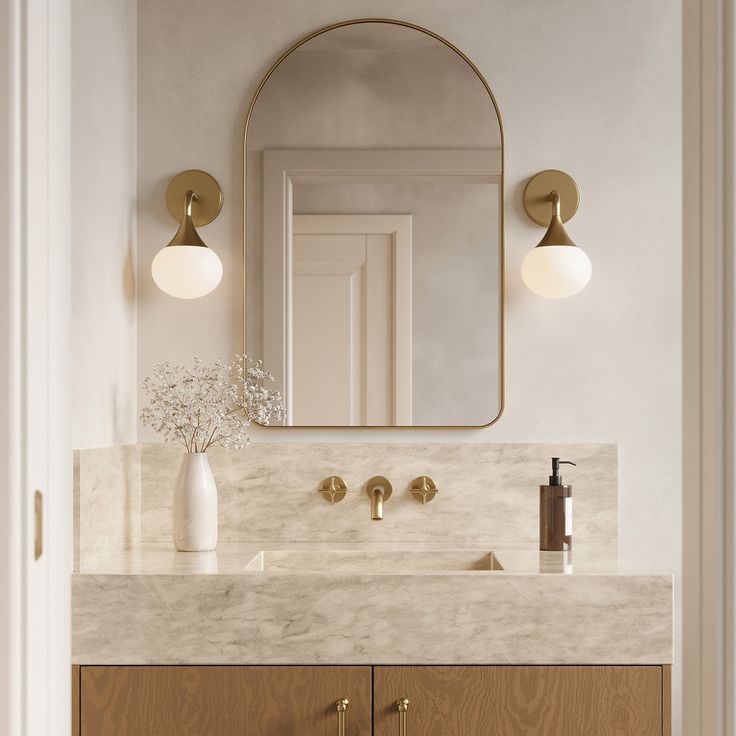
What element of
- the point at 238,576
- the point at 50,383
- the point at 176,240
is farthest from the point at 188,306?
the point at 50,383

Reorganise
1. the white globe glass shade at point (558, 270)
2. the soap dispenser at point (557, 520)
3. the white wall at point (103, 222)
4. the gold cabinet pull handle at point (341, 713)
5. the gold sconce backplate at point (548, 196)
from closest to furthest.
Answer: the gold cabinet pull handle at point (341, 713)
the white wall at point (103, 222)
the soap dispenser at point (557, 520)
the white globe glass shade at point (558, 270)
the gold sconce backplate at point (548, 196)

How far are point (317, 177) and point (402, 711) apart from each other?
1.13 meters

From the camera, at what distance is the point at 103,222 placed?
5.57 feet

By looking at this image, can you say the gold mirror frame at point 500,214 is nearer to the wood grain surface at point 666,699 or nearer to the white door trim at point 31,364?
the wood grain surface at point 666,699

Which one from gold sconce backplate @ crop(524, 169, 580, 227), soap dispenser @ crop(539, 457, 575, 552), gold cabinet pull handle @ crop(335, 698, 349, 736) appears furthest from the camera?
gold sconce backplate @ crop(524, 169, 580, 227)

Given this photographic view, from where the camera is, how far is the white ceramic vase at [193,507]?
5.59ft

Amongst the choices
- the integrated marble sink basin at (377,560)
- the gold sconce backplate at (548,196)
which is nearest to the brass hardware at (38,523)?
the integrated marble sink basin at (377,560)

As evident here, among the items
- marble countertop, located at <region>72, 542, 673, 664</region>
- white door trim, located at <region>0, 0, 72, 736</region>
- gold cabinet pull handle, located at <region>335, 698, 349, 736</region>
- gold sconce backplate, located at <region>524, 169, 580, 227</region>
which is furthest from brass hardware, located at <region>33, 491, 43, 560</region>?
gold sconce backplate, located at <region>524, 169, 580, 227</region>

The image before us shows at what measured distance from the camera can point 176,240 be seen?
1831mm

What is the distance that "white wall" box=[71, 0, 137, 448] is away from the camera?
154cm

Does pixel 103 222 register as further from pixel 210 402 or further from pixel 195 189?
pixel 210 402

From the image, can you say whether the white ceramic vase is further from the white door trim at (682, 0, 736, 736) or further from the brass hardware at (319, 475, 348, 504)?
the white door trim at (682, 0, 736, 736)

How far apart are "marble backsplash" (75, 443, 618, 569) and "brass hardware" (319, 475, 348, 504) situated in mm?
18

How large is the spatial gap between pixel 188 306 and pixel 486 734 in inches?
43.0
